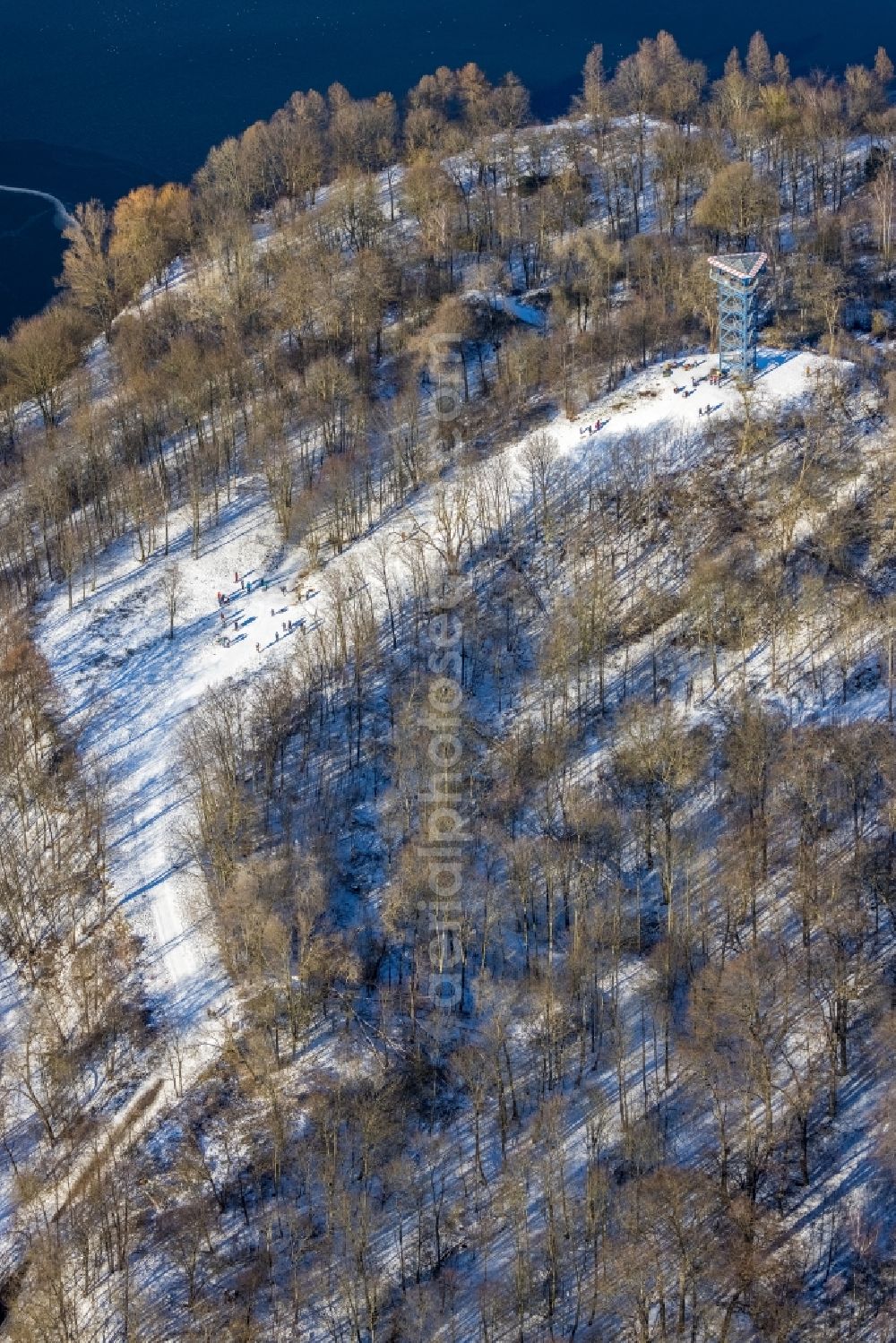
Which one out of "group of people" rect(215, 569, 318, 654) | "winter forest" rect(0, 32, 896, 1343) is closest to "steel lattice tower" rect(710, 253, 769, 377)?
"winter forest" rect(0, 32, 896, 1343)

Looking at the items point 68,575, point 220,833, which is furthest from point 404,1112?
point 68,575

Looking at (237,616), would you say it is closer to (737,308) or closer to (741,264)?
(737,308)

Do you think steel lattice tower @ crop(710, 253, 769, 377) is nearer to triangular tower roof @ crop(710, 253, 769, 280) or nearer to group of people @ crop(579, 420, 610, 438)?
triangular tower roof @ crop(710, 253, 769, 280)

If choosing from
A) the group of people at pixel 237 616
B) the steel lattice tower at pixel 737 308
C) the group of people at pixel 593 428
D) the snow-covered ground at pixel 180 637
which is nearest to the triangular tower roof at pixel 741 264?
the steel lattice tower at pixel 737 308

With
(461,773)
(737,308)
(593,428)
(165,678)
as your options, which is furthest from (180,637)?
(737,308)

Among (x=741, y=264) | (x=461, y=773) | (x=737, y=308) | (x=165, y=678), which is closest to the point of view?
(x=461, y=773)

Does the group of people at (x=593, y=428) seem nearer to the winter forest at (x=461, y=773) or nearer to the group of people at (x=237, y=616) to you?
the winter forest at (x=461, y=773)
